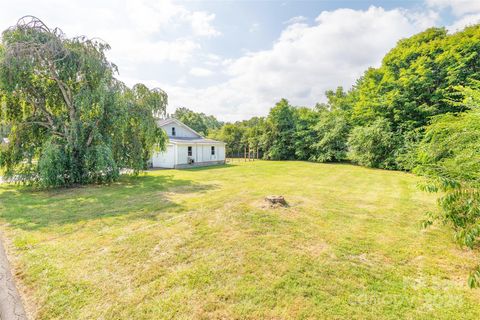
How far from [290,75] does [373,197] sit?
12.7 m

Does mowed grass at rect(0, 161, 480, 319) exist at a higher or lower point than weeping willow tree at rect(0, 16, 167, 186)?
lower

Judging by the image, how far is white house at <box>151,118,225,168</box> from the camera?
17.0 metres

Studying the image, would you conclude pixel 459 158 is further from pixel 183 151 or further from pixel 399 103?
pixel 183 151

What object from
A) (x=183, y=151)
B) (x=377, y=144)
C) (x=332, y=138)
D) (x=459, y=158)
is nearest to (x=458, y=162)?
(x=459, y=158)

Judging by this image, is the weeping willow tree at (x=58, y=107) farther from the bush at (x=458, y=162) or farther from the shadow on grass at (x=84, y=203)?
the bush at (x=458, y=162)

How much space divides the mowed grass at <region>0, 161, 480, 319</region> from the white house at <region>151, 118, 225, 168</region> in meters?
10.7

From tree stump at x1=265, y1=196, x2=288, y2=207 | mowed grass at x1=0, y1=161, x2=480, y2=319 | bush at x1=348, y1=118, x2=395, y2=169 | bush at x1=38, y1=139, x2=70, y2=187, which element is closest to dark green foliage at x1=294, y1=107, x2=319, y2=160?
→ bush at x1=348, y1=118, x2=395, y2=169

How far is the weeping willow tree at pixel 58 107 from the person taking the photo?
7922 millimetres

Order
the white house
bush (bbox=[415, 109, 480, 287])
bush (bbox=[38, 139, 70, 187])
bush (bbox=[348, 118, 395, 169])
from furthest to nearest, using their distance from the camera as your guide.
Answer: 1. the white house
2. bush (bbox=[348, 118, 395, 169])
3. bush (bbox=[38, 139, 70, 187])
4. bush (bbox=[415, 109, 480, 287])

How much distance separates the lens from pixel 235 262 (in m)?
3.34

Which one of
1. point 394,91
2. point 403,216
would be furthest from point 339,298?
point 394,91

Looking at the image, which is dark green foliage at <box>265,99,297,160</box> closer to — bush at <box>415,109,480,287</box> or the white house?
the white house

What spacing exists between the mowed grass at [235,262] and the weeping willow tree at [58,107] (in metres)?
2.68

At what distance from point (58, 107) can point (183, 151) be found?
8.96 meters
